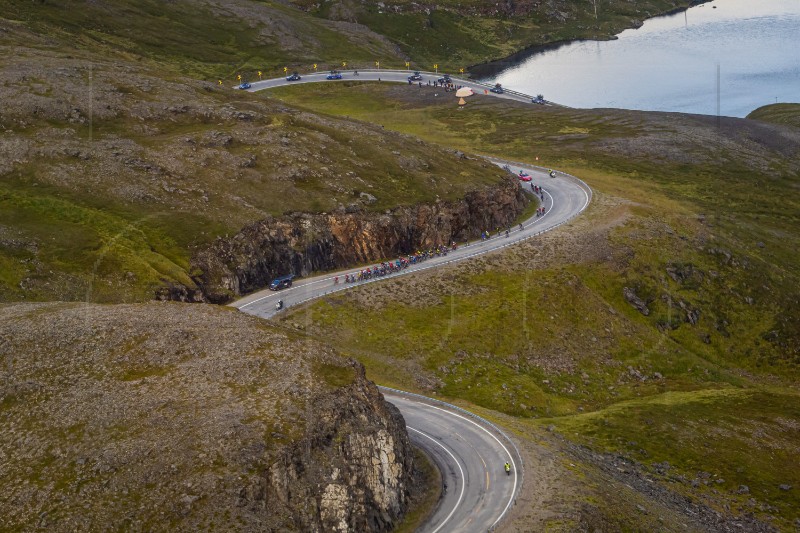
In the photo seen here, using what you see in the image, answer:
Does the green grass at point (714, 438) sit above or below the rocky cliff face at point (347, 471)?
below

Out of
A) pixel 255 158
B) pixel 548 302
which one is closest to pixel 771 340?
pixel 548 302

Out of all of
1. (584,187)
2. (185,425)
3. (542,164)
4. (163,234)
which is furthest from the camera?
(542,164)

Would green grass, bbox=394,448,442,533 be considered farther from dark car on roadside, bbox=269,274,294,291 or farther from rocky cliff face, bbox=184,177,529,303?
dark car on roadside, bbox=269,274,294,291

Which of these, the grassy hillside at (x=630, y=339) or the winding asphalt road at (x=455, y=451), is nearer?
the winding asphalt road at (x=455, y=451)

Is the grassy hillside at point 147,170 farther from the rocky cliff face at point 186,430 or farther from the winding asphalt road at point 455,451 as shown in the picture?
the rocky cliff face at point 186,430

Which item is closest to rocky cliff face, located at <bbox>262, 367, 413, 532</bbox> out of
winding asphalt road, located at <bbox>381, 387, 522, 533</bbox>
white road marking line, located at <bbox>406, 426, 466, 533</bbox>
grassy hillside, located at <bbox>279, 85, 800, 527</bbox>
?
white road marking line, located at <bbox>406, 426, 466, 533</bbox>

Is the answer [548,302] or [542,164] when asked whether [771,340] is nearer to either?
[548,302]

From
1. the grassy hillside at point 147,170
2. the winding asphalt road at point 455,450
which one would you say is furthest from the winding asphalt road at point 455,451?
the grassy hillside at point 147,170
